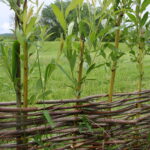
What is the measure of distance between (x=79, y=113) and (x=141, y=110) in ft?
1.22

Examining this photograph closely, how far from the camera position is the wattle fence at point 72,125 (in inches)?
34.9

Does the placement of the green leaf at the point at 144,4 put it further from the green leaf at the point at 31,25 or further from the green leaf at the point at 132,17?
the green leaf at the point at 31,25

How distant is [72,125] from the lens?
990 millimetres

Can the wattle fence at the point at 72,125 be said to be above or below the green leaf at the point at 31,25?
below

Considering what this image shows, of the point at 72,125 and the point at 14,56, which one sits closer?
the point at 14,56

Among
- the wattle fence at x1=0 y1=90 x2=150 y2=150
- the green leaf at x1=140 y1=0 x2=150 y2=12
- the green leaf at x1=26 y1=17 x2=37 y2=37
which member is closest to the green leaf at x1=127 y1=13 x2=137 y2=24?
the green leaf at x1=140 y1=0 x2=150 y2=12

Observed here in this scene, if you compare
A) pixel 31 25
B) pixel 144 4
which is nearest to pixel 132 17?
pixel 144 4

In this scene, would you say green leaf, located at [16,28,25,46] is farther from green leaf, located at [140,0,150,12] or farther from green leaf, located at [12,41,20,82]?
green leaf, located at [140,0,150,12]

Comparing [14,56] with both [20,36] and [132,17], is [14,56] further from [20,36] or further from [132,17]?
→ [132,17]

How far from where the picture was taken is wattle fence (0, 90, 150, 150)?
0.89m

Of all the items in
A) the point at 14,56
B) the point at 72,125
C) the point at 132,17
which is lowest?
the point at 72,125

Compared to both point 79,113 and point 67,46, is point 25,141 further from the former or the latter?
point 67,46

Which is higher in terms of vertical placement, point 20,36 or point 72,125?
point 20,36

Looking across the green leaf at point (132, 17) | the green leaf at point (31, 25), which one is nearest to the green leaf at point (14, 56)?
the green leaf at point (31, 25)
